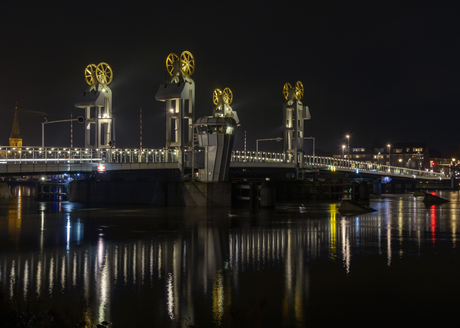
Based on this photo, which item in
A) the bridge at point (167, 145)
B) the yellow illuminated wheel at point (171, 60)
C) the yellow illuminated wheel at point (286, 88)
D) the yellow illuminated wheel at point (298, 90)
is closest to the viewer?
the bridge at point (167, 145)

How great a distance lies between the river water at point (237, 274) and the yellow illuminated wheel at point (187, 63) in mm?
30601

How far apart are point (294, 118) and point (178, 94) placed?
3265 centimetres

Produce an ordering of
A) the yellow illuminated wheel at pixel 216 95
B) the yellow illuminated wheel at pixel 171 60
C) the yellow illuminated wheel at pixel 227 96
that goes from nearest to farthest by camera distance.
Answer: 1. the yellow illuminated wheel at pixel 171 60
2. the yellow illuminated wheel at pixel 227 96
3. the yellow illuminated wheel at pixel 216 95

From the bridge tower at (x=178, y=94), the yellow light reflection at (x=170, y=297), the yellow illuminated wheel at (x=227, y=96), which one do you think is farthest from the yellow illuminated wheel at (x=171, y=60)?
the yellow light reflection at (x=170, y=297)

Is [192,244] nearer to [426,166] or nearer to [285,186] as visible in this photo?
[285,186]

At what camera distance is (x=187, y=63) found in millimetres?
58062

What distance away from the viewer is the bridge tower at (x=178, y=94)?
56.8m

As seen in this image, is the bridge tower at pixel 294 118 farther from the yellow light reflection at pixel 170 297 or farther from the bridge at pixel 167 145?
the yellow light reflection at pixel 170 297

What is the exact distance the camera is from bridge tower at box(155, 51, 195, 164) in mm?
56781

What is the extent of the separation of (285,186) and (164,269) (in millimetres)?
56229

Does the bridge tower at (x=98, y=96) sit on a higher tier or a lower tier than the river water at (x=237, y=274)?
higher

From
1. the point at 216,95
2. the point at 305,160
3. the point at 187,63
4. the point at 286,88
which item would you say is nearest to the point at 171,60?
the point at 187,63

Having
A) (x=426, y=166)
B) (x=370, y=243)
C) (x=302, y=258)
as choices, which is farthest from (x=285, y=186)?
(x=426, y=166)

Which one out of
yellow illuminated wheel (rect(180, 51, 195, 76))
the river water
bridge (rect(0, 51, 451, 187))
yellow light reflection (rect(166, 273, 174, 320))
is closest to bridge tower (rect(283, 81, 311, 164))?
bridge (rect(0, 51, 451, 187))
